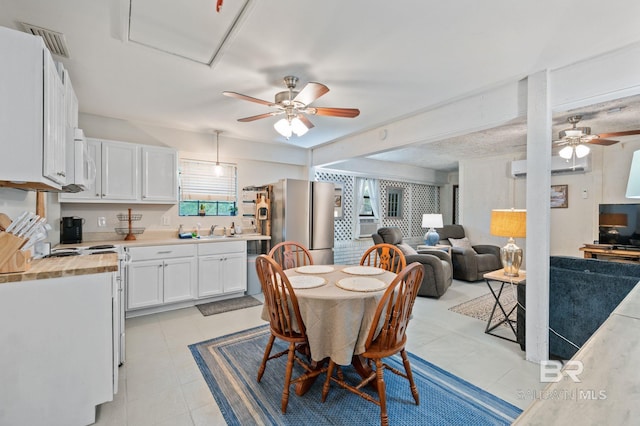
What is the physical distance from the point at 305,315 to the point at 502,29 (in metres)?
2.31

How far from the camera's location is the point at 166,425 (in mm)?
1730

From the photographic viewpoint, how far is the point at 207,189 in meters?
4.51

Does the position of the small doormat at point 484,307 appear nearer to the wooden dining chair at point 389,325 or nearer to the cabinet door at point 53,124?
the wooden dining chair at point 389,325

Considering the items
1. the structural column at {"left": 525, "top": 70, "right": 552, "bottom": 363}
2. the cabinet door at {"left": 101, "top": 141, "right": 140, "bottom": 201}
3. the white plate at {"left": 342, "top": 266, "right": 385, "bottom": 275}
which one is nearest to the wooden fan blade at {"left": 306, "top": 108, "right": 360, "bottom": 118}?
the white plate at {"left": 342, "top": 266, "right": 385, "bottom": 275}

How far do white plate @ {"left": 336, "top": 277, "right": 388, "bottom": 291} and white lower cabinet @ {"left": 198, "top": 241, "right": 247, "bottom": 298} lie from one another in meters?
2.34

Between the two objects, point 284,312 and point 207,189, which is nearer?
point 284,312

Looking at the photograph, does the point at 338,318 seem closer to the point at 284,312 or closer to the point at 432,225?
the point at 284,312

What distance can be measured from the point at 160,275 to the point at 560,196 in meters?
7.04

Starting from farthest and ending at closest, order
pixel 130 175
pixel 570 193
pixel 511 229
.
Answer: pixel 570 193 → pixel 130 175 → pixel 511 229

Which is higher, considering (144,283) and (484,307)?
(144,283)

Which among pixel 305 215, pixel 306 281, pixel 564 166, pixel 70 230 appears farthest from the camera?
pixel 564 166

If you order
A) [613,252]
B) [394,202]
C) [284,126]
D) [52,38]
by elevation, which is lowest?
[613,252]

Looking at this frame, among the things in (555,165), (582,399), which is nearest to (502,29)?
(582,399)

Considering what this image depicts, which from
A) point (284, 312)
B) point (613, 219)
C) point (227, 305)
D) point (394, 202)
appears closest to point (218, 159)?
point (227, 305)
